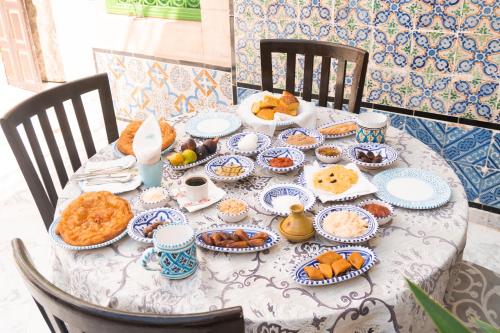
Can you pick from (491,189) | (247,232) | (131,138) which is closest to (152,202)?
(247,232)

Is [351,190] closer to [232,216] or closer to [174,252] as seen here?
[232,216]

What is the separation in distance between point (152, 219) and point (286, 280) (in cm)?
44

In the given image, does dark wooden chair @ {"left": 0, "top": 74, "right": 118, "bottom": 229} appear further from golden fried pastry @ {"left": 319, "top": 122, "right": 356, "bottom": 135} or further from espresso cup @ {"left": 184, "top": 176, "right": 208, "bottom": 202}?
golden fried pastry @ {"left": 319, "top": 122, "right": 356, "bottom": 135}

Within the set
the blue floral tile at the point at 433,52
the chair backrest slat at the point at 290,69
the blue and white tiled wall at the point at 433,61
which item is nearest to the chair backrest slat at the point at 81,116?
the chair backrest slat at the point at 290,69

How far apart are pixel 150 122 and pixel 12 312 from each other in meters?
1.30

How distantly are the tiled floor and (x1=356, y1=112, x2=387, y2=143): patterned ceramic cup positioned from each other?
1.12 meters

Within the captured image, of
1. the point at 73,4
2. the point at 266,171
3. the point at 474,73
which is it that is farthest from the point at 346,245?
the point at 73,4

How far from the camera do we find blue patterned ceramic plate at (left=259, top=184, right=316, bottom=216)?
1.37 meters

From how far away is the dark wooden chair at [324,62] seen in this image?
6.89 ft

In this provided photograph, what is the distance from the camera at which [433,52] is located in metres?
2.48

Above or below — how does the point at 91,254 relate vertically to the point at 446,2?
below

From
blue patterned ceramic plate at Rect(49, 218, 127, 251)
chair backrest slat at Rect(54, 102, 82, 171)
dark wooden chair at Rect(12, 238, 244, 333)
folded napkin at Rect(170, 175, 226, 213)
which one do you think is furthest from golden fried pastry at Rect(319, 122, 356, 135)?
dark wooden chair at Rect(12, 238, 244, 333)

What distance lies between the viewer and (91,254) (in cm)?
124

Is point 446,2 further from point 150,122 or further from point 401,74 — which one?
point 150,122
